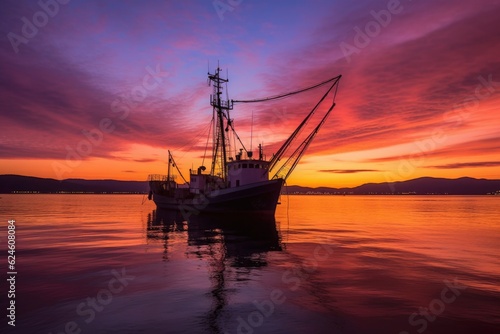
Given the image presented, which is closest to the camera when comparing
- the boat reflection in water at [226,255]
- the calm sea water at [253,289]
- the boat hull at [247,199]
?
the calm sea water at [253,289]

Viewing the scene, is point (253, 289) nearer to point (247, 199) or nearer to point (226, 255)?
point (226, 255)

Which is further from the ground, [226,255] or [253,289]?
[226,255]

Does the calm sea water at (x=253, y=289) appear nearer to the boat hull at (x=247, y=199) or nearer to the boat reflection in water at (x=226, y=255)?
the boat reflection in water at (x=226, y=255)

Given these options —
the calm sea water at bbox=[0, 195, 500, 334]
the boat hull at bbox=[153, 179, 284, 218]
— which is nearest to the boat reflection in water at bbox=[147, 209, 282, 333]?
the calm sea water at bbox=[0, 195, 500, 334]

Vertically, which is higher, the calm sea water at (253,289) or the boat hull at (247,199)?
the boat hull at (247,199)

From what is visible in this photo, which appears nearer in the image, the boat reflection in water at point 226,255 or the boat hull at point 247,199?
the boat reflection in water at point 226,255

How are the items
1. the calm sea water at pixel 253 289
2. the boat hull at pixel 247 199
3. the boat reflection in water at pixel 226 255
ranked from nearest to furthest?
the calm sea water at pixel 253 289 < the boat reflection in water at pixel 226 255 < the boat hull at pixel 247 199

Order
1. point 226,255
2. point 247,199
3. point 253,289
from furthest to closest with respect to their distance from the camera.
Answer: point 247,199 → point 226,255 → point 253,289

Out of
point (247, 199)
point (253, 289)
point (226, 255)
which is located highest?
point (247, 199)

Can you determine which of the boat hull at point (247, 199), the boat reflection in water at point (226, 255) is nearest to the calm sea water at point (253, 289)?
the boat reflection in water at point (226, 255)

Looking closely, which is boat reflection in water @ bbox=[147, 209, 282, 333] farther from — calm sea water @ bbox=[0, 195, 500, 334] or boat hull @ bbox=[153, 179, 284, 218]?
boat hull @ bbox=[153, 179, 284, 218]

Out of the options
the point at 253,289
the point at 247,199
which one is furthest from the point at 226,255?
the point at 247,199

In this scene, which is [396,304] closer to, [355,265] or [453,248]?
[355,265]

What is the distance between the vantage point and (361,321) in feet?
32.7
